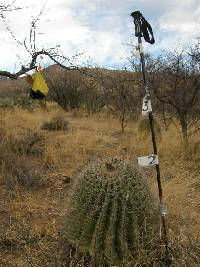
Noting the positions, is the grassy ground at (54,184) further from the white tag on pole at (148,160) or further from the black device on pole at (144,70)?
the white tag on pole at (148,160)

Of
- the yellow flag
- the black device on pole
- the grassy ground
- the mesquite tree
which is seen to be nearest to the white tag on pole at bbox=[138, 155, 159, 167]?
the black device on pole

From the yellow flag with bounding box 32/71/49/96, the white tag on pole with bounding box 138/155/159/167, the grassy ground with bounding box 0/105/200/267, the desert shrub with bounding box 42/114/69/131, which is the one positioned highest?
the yellow flag with bounding box 32/71/49/96

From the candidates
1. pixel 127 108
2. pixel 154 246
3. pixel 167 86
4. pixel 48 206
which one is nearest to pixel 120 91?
pixel 127 108

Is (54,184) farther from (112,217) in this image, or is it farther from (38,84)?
(112,217)

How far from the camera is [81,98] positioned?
1983 centimetres

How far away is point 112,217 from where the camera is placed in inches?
150

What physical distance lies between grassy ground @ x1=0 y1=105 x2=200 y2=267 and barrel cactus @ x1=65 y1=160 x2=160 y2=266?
1.17 ft

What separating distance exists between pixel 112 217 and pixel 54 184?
3.25m

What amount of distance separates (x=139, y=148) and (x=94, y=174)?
531 cm

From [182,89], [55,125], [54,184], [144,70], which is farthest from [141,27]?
[55,125]

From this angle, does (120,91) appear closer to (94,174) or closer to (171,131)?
(171,131)

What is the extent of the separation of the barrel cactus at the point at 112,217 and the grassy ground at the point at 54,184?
0.36 metres

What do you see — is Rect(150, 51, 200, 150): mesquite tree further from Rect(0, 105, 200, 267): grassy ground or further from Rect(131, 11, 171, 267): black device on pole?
Rect(131, 11, 171, 267): black device on pole

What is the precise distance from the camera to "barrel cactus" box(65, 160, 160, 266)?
12.6ft
